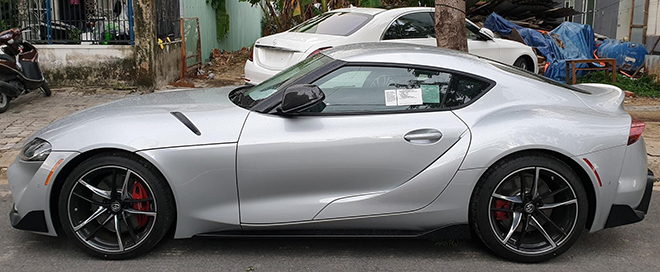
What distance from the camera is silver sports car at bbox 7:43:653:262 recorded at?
153 inches

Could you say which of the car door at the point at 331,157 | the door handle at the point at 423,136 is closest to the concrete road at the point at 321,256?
the car door at the point at 331,157

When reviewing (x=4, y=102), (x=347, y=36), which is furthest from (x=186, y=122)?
(x=4, y=102)

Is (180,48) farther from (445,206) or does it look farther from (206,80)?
(445,206)

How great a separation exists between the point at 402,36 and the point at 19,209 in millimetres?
6649

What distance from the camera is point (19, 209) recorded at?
3.99m

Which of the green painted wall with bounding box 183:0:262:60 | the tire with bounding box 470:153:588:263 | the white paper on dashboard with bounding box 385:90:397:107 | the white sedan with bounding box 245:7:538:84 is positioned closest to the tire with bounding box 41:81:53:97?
the white sedan with bounding box 245:7:538:84

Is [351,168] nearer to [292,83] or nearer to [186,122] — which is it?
[292,83]

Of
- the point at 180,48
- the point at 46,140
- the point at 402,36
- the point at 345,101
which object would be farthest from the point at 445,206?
the point at 180,48

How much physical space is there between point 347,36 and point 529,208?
553 cm

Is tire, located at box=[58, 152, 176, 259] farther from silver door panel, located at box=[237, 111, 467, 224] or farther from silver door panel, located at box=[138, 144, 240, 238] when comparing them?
silver door panel, located at box=[237, 111, 467, 224]

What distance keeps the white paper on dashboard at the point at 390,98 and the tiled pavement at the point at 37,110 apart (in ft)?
13.8

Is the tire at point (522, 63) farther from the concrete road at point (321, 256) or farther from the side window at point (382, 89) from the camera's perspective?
the side window at point (382, 89)

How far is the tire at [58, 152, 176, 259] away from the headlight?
23cm

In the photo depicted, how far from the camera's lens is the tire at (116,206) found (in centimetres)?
389
